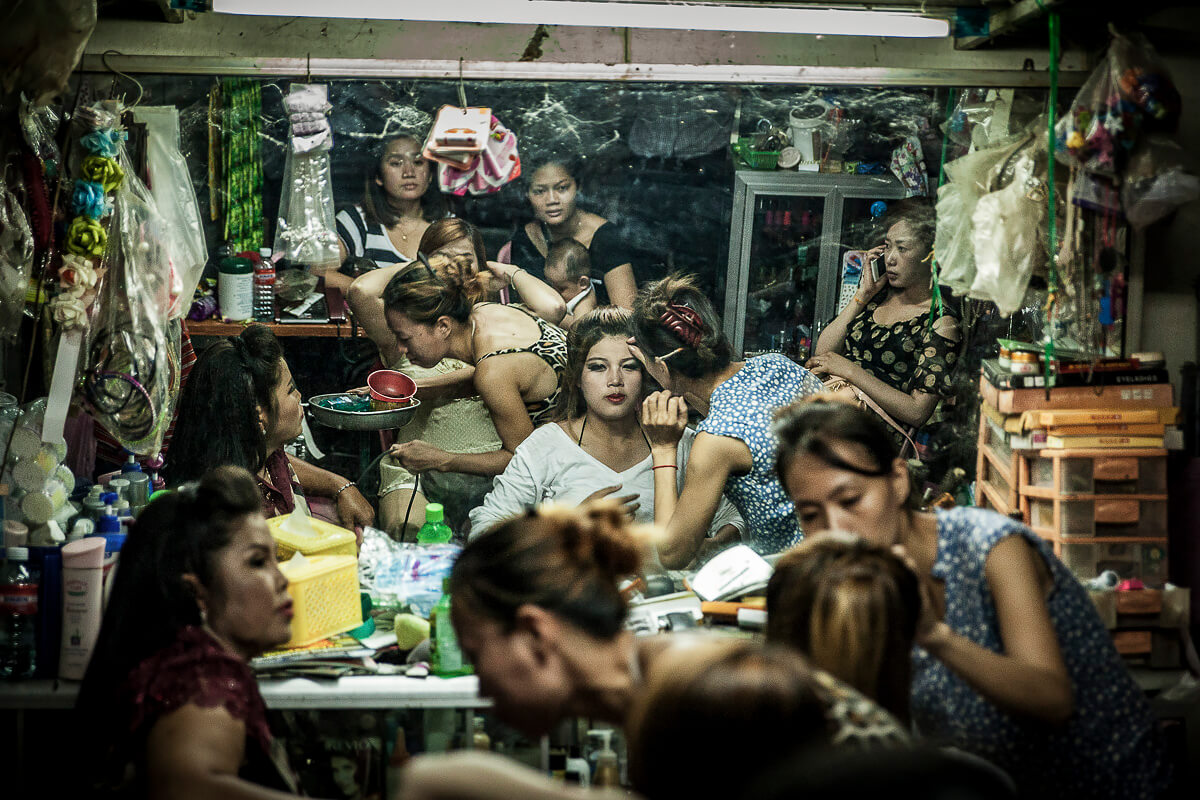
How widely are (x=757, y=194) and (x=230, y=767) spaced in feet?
8.65

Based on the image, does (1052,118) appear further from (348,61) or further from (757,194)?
(348,61)

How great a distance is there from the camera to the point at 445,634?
3094 millimetres

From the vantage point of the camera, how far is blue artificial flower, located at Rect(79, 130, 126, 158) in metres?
3.48

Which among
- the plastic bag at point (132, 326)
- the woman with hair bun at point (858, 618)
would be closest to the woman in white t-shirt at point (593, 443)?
the plastic bag at point (132, 326)

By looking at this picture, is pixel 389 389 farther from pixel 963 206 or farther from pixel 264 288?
pixel 963 206

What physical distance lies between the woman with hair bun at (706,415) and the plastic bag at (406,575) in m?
0.79

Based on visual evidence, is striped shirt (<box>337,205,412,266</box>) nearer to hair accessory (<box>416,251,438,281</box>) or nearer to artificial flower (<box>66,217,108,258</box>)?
hair accessory (<box>416,251,438,281</box>)

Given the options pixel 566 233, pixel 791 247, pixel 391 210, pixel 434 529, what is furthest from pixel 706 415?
pixel 391 210

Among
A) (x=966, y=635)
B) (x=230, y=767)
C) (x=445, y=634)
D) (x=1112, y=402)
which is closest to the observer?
(x=230, y=767)

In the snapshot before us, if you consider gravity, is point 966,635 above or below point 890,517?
below

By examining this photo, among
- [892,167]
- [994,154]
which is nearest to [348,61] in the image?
[892,167]

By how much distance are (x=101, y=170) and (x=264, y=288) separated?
0.67 meters

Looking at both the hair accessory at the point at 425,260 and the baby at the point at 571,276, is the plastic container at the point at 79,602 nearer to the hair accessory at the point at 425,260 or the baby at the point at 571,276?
the hair accessory at the point at 425,260

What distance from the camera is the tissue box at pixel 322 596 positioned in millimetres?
3160
